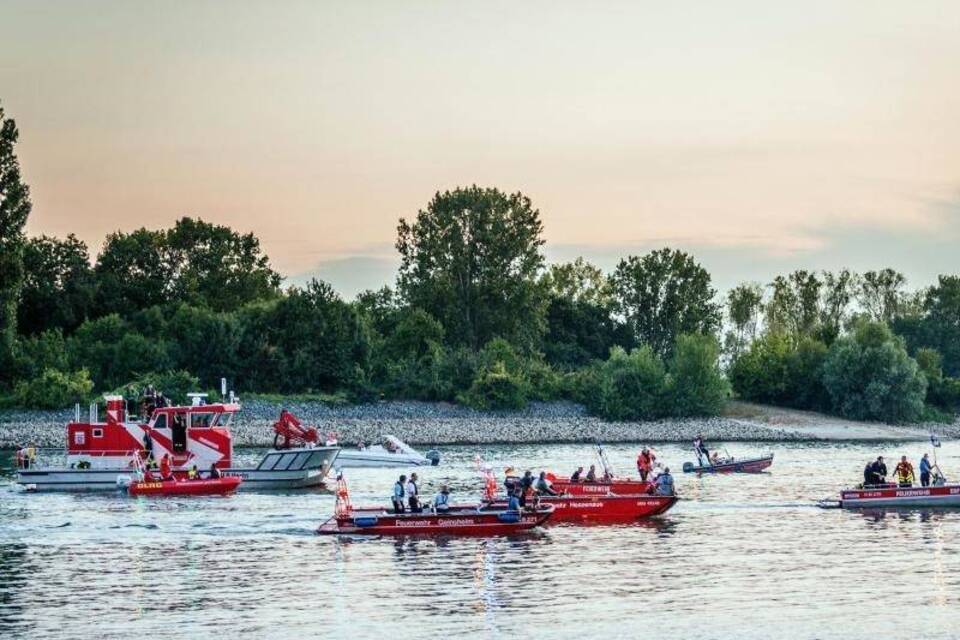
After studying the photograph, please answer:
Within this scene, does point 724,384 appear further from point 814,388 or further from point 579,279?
point 579,279

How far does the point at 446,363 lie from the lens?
139875mm

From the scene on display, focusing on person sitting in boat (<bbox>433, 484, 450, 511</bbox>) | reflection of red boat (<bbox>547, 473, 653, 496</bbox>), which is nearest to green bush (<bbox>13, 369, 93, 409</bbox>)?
reflection of red boat (<bbox>547, 473, 653, 496</bbox>)

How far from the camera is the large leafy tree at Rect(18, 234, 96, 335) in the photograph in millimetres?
148625

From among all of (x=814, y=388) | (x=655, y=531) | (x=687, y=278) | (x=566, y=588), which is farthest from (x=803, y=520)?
(x=687, y=278)

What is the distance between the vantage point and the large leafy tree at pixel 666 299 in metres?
172

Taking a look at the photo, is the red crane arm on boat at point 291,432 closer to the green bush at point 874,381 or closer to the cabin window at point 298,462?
the cabin window at point 298,462

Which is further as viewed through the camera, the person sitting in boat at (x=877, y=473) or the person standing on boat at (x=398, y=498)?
the person sitting in boat at (x=877, y=473)

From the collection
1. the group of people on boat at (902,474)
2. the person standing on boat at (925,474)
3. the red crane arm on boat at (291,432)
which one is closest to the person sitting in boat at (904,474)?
the group of people on boat at (902,474)

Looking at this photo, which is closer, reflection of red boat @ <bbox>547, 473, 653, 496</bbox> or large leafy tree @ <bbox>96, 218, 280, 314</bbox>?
reflection of red boat @ <bbox>547, 473, 653, 496</bbox>

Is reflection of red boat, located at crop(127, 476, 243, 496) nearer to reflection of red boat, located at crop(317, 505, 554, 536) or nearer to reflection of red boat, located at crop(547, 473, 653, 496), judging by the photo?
reflection of red boat, located at crop(547, 473, 653, 496)

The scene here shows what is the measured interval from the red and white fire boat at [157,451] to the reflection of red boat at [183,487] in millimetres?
A: 1947

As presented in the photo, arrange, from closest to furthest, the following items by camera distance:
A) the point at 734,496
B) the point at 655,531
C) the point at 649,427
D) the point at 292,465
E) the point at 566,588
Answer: the point at 566,588 < the point at 655,531 < the point at 734,496 < the point at 292,465 < the point at 649,427

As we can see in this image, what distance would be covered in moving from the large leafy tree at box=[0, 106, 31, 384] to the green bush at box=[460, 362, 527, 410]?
40227 millimetres

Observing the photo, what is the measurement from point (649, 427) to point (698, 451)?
4748 cm
